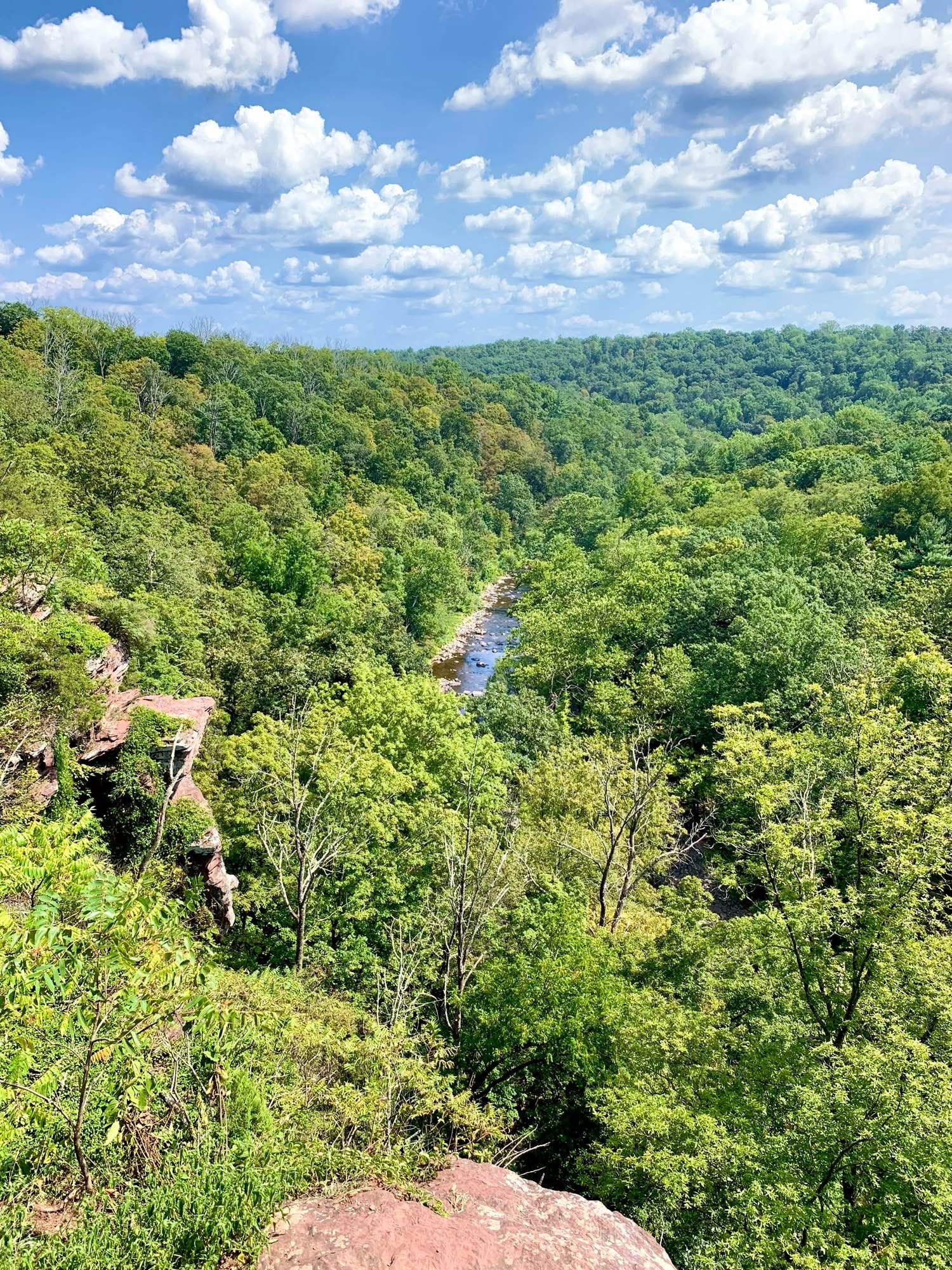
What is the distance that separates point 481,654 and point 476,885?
1758 inches

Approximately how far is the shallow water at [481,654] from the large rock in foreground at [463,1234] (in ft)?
115

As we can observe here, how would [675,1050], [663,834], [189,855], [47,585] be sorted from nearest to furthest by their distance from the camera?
[675,1050]
[189,855]
[47,585]
[663,834]

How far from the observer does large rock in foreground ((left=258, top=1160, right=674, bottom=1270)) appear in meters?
7.21

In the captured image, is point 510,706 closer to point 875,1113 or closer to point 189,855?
point 189,855

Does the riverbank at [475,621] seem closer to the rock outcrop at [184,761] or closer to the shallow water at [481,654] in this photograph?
the shallow water at [481,654]

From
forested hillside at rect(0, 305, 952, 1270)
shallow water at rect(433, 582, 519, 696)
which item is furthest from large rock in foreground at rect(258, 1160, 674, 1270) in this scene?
shallow water at rect(433, 582, 519, 696)

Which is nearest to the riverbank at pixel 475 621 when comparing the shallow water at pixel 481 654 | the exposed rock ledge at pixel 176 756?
the shallow water at pixel 481 654

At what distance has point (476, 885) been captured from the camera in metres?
15.4

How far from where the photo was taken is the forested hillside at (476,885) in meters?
7.26

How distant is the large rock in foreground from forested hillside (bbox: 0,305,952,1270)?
404 millimetres

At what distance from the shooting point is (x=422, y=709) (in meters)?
28.6

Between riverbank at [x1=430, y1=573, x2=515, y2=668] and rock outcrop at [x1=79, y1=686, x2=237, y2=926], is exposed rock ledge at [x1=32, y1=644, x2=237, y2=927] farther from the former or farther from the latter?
riverbank at [x1=430, y1=573, x2=515, y2=668]

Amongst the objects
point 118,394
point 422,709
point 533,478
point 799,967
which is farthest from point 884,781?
point 533,478

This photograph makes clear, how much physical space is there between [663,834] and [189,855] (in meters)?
17.5
